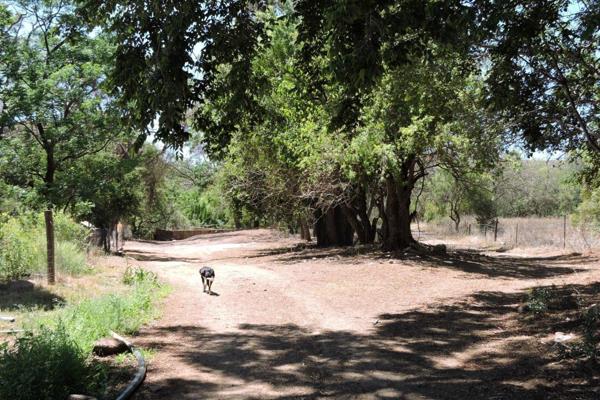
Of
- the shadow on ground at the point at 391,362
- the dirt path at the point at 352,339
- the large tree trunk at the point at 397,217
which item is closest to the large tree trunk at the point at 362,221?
the large tree trunk at the point at 397,217

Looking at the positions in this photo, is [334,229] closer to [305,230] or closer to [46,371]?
[305,230]

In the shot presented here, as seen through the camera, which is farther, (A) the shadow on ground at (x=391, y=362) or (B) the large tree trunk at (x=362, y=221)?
(B) the large tree trunk at (x=362, y=221)

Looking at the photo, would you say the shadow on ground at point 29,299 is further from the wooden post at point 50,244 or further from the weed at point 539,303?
the weed at point 539,303

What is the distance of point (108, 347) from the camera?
8102mm

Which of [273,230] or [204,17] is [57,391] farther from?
[273,230]

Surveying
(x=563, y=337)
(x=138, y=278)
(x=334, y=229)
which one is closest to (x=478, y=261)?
(x=334, y=229)

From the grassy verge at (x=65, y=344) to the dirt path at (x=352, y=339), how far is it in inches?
20.2

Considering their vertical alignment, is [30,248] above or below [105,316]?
above

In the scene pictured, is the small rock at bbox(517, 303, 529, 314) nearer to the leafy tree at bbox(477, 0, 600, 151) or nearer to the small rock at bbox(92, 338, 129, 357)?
the leafy tree at bbox(477, 0, 600, 151)

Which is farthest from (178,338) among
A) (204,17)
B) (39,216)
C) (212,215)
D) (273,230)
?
(212,215)

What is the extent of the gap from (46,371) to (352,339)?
4.81m

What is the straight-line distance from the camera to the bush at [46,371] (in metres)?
5.65

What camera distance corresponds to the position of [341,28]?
7.50 meters

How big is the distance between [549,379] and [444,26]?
173 inches
